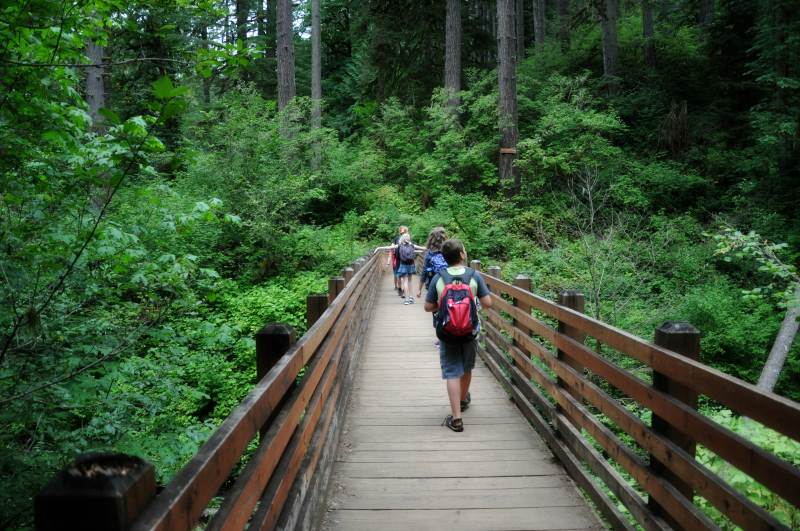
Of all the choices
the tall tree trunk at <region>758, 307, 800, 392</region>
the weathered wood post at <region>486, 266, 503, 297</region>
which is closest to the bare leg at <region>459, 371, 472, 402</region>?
the weathered wood post at <region>486, 266, 503, 297</region>

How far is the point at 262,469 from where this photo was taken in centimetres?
208

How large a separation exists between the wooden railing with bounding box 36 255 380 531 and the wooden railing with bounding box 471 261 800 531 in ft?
6.07

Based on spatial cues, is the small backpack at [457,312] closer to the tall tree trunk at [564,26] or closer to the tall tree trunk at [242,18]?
the tall tree trunk at [564,26]

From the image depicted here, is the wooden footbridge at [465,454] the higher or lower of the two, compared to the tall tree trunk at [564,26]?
lower

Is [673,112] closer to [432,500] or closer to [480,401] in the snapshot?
[480,401]

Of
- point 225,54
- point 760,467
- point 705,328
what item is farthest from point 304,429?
point 705,328

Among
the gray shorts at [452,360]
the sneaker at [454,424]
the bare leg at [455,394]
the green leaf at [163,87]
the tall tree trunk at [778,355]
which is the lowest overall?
the tall tree trunk at [778,355]

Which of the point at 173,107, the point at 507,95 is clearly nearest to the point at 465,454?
the point at 173,107

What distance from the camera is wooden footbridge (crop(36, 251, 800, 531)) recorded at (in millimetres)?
1531

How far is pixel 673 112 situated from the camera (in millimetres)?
18797

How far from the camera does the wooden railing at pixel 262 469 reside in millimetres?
1041

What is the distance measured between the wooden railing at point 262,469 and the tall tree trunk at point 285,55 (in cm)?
1764

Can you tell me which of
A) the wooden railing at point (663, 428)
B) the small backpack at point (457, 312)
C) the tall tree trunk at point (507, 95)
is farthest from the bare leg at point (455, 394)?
the tall tree trunk at point (507, 95)

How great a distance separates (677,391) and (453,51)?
72.0 feet
